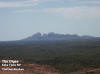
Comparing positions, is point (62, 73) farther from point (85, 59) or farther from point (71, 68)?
point (85, 59)

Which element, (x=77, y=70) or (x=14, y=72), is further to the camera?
(x=77, y=70)

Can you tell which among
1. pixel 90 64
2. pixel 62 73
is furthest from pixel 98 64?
pixel 62 73

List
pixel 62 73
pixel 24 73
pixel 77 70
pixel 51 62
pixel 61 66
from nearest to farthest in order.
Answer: pixel 24 73 → pixel 62 73 → pixel 77 70 → pixel 61 66 → pixel 51 62

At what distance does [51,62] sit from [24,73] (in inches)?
741

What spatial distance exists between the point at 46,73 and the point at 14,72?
4.69 metres

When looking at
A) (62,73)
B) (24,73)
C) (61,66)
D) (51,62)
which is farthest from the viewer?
(51,62)

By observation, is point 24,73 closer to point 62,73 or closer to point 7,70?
point 7,70

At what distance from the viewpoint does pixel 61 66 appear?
173 feet

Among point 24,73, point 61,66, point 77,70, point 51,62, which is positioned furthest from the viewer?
point 51,62

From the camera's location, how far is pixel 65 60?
6112cm

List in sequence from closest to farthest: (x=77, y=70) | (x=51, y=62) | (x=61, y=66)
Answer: (x=77, y=70)
(x=61, y=66)
(x=51, y=62)

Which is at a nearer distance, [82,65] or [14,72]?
[14,72]

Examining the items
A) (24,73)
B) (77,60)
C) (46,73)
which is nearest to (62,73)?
(46,73)

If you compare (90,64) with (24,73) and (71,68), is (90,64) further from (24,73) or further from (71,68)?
(24,73)
